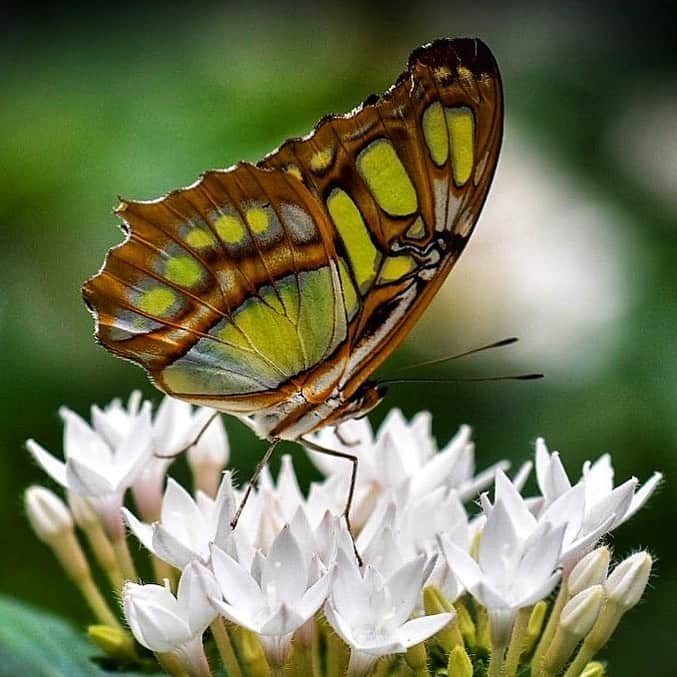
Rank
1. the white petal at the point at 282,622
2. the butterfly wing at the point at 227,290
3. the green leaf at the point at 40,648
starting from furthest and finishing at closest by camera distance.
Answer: the green leaf at the point at 40,648, the butterfly wing at the point at 227,290, the white petal at the point at 282,622

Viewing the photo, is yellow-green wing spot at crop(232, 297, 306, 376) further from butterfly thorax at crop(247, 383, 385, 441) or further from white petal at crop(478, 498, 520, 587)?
white petal at crop(478, 498, 520, 587)

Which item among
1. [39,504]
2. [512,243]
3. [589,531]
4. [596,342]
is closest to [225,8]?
[512,243]

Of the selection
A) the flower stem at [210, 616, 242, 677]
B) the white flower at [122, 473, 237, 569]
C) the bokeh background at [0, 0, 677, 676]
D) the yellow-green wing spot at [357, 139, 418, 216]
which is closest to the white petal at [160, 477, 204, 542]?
the white flower at [122, 473, 237, 569]

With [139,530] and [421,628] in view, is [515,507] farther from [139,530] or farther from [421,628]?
[139,530]

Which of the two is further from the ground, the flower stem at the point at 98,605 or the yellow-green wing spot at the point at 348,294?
the yellow-green wing spot at the point at 348,294

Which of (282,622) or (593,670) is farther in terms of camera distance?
(593,670)

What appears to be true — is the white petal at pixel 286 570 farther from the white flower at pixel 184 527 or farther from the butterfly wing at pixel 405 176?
the butterfly wing at pixel 405 176

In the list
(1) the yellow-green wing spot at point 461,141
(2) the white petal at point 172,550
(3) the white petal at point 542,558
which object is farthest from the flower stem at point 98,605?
(1) the yellow-green wing spot at point 461,141

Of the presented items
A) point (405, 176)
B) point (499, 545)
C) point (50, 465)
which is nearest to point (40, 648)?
point (50, 465)
